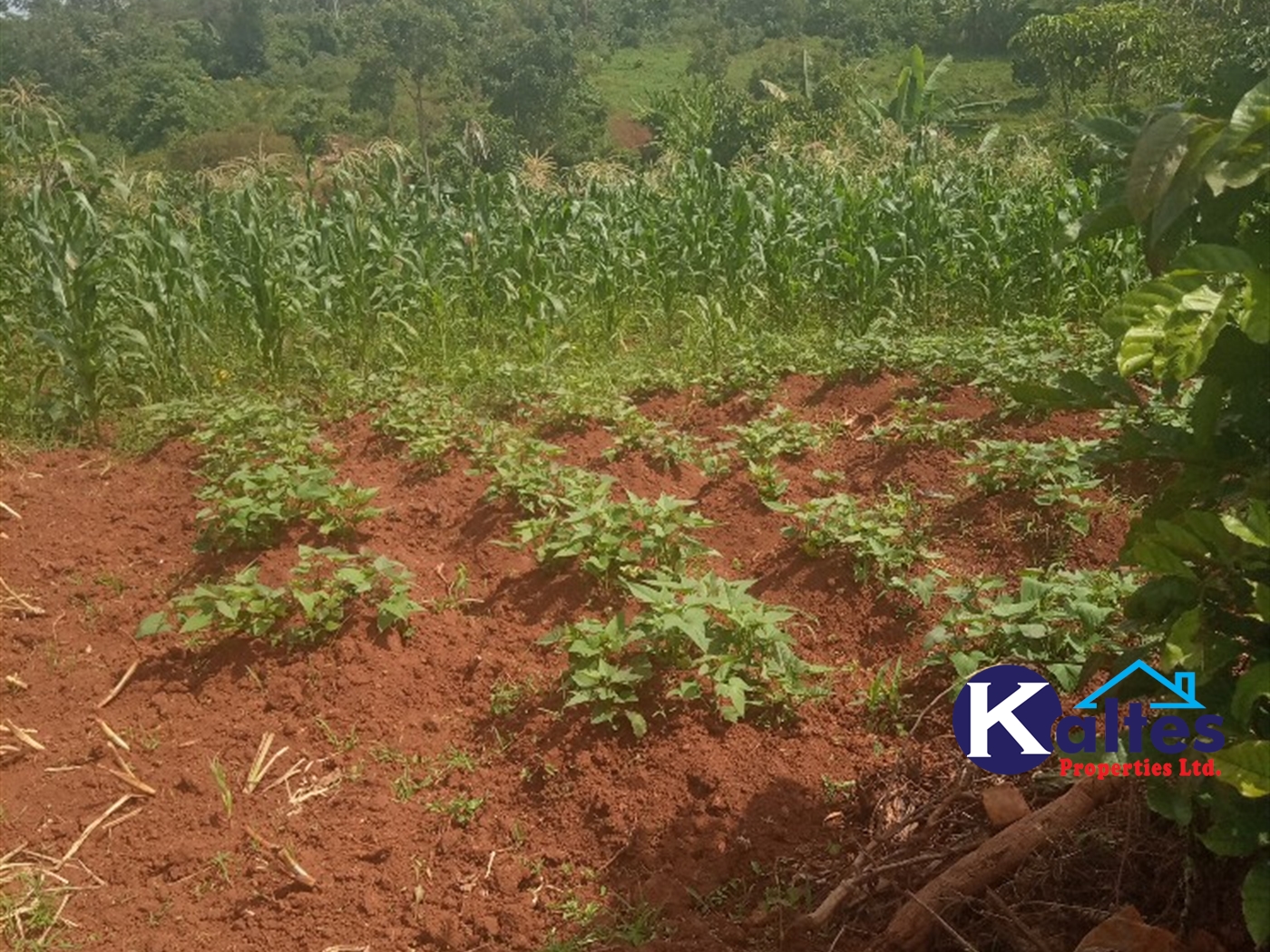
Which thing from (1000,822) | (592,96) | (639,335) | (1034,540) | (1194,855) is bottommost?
(592,96)

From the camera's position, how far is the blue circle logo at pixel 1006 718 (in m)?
2.69

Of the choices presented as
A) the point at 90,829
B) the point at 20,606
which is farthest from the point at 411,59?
the point at 90,829

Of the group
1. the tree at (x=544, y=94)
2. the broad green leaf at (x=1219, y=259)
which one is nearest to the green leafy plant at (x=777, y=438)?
the broad green leaf at (x=1219, y=259)

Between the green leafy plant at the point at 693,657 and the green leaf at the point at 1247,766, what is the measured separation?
171 centimetres

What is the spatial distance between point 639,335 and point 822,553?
4003 mm

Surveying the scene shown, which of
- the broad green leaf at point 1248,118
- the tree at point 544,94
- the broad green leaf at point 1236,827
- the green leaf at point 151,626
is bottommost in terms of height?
the tree at point 544,94

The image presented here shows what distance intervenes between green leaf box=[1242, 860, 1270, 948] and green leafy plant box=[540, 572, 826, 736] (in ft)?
5.45

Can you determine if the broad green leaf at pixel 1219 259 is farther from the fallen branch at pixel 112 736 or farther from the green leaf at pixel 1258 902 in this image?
the fallen branch at pixel 112 736

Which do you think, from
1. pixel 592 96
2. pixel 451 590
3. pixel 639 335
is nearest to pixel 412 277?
pixel 639 335

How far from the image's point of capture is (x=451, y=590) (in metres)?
4.29

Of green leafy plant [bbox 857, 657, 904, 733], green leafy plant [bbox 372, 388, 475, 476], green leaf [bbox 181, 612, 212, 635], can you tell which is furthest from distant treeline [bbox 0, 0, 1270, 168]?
green leaf [bbox 181, 612, 212, 635]

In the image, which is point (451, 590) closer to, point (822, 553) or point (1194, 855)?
point (822, 553)

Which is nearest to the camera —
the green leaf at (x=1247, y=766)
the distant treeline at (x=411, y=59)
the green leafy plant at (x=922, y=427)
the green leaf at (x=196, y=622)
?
the green leaf at (x=1247, y=766)

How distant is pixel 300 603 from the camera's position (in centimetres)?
390
